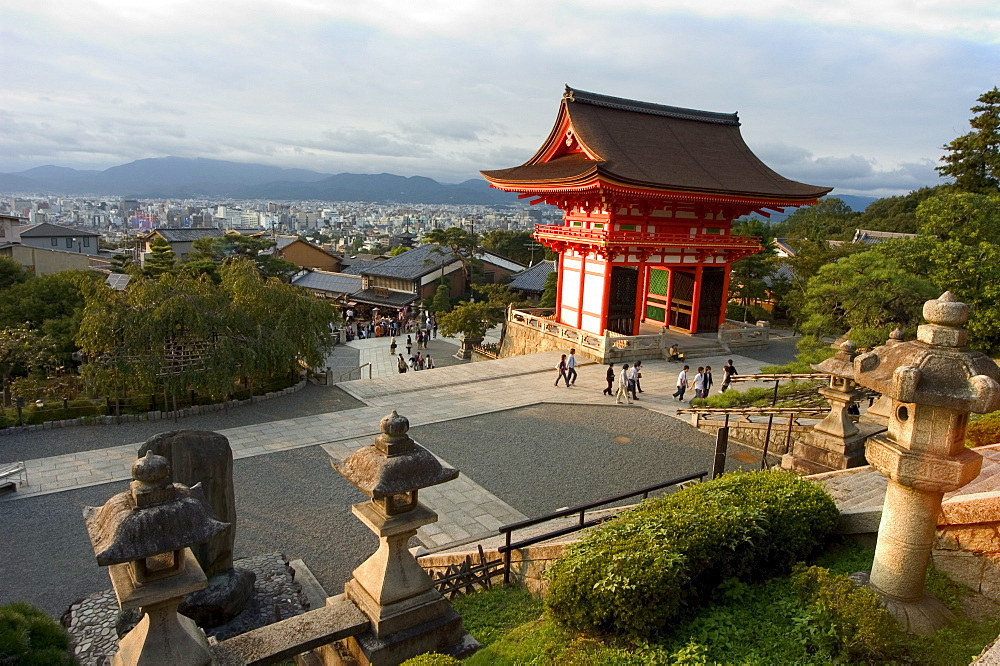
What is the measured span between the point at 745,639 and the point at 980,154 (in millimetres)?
31142

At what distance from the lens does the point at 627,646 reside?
4500 millimetres

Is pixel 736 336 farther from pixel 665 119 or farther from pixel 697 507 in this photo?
pixel 697 507

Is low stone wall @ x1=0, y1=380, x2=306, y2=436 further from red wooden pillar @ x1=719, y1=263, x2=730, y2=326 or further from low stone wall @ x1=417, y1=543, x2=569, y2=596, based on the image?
red wooden pillar @ x1=719, y1=263, x2=730, y2=326

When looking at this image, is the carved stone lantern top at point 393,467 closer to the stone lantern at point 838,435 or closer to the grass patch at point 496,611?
the grass patch at point 496,611

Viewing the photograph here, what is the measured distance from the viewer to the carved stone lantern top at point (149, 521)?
4008mm

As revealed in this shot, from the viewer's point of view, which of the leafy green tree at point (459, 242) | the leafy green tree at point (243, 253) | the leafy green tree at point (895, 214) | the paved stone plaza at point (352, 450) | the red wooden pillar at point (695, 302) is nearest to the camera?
the paved stone plaza at point (352, 450)

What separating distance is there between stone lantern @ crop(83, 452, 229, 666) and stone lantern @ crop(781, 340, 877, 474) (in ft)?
28.4

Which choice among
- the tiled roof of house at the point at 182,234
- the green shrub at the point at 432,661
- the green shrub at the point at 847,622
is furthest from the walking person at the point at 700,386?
the tiled roof of house at the point at 182,234

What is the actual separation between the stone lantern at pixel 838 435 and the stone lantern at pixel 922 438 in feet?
16.2

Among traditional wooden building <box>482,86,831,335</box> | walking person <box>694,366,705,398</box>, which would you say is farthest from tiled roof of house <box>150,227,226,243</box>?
walking person <box>694,366,705,398</box>

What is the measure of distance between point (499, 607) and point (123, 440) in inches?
419

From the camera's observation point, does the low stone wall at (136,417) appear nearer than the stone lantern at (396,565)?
No

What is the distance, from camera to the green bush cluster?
450 cm

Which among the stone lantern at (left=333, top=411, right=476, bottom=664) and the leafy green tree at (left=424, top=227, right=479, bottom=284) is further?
the leafy green tree at (left=424, top=227, right=479, bottom=284)
